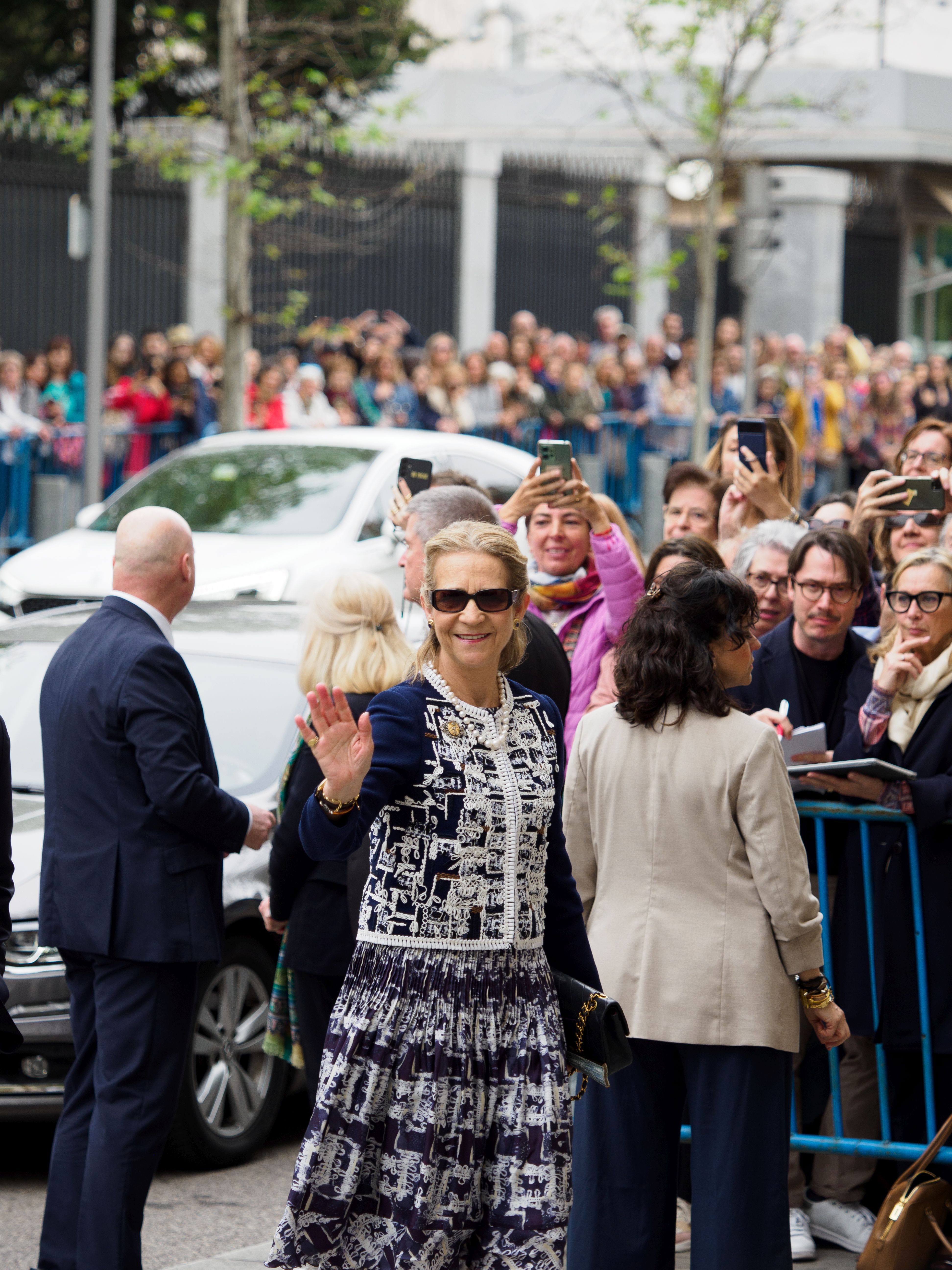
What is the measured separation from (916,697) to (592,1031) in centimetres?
186

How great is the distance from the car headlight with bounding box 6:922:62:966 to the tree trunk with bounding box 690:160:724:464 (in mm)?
12085

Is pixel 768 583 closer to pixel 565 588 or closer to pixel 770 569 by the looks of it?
pixel 770 569

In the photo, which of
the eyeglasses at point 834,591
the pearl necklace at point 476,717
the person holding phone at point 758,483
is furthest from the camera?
the person holding phone at point 758,483

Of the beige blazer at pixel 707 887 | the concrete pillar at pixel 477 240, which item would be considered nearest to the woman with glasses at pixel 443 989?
the beige blazer at pixel 707 887

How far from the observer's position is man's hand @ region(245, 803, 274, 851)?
4.78 meters

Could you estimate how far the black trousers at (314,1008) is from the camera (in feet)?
16.7

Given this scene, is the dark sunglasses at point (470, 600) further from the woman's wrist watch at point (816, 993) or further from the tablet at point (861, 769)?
the tablet at point (861, 769)

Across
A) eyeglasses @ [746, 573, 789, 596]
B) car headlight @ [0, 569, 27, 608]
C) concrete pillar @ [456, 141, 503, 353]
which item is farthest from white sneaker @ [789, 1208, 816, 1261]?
concrete pillar @ [456, 141, 503, 353]

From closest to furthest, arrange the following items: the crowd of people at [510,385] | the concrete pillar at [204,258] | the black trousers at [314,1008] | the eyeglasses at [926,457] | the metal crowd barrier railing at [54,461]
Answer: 1. the black trousers at [314,1008]
2. the eyeglasses at [926,457]
3. the metal crowd barrier railing at [54,461]
4. the crowd of people at [510,385]
5. the concrete pillar at [204,258]

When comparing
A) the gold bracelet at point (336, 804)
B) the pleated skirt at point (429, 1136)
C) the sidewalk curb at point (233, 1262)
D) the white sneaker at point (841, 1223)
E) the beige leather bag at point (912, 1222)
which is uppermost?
the gold bracelet at point (336, 804)

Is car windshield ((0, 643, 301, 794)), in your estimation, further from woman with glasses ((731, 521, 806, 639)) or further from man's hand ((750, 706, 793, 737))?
man's hand ((750, 706, 793, 737))

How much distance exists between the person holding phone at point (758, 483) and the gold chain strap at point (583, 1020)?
3226 mm

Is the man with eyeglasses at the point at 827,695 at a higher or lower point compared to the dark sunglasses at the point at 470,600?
lower

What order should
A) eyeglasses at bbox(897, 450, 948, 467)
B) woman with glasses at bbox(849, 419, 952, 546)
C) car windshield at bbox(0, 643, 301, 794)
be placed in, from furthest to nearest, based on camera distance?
1. eyeglasses at bbox(897, 450, 948, 467)
2. car windshield at bbox(0, 643, 301, 794)
3. woman with glasses at bbox(849, 419, 952, 546)
